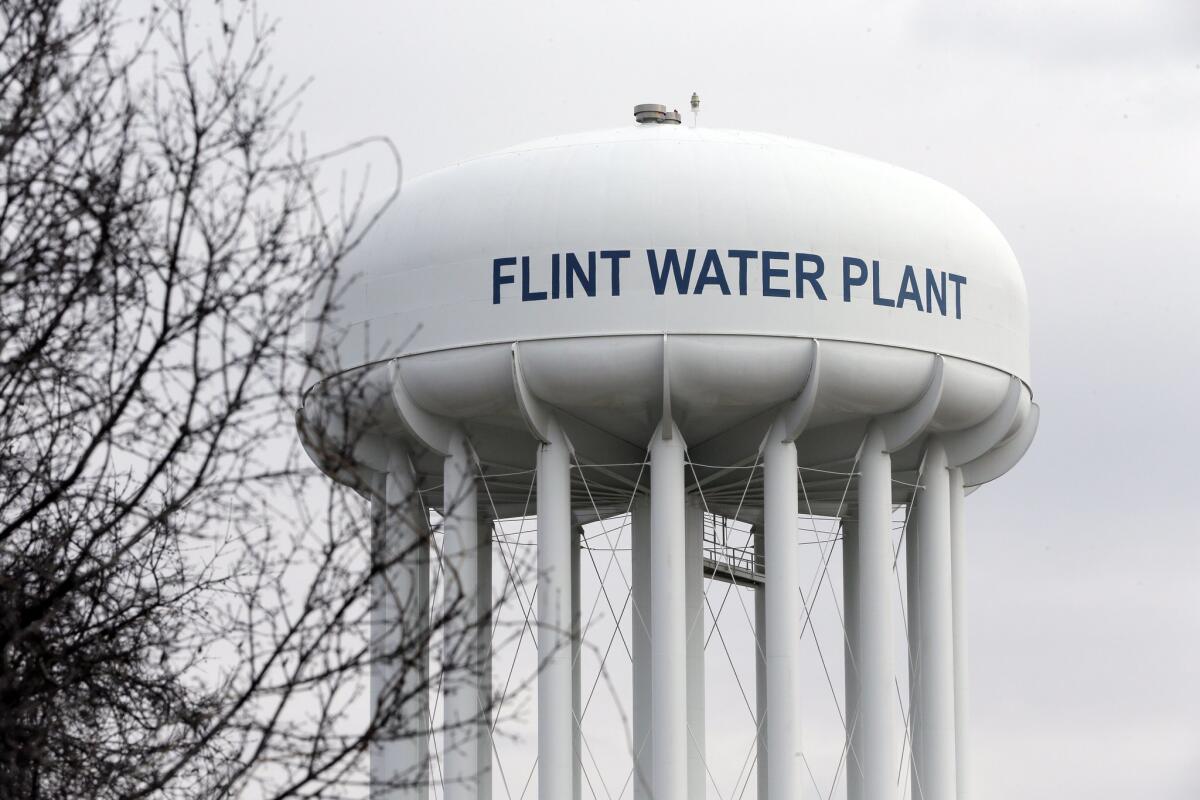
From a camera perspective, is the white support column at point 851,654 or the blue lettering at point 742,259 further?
the white support column at point 851,654

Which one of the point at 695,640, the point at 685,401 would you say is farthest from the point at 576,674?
the point at 685,401

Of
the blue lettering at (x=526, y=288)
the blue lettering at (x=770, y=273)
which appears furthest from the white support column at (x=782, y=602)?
the blue lettering at (x=526, y=288)

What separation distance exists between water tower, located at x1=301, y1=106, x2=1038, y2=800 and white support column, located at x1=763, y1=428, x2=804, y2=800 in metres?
0.03

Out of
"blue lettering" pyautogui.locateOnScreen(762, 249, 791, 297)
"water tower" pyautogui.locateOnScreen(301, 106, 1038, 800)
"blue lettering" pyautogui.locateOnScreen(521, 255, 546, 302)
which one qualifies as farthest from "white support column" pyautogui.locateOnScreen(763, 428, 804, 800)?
"blue lettering" pyautogui.locateOnScreen(521, 255, 546, 302)

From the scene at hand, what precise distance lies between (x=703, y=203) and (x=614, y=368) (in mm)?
1834

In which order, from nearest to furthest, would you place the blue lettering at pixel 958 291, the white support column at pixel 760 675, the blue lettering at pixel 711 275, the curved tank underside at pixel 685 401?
the curved tank underside at pixel 685 401 → the blue lettering at pixel 711 275 → the blue lettering at pixel 958 291 → the white support column at pixel 760 675

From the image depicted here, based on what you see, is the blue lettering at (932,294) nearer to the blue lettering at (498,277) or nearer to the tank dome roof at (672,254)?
the tank dome roof at (672,254)

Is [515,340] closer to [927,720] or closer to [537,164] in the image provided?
[537,164]

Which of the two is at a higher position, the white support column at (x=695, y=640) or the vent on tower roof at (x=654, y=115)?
the vent on tower roof at (x=654, y=115)

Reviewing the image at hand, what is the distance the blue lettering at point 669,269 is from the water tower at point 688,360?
0.02 m

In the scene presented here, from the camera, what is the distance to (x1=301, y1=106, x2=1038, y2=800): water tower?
21.7 meters

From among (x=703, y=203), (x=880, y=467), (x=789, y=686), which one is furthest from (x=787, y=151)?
(x=789, y=686)

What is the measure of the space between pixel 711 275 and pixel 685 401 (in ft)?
3.86

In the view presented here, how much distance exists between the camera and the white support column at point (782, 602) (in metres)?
22.2
